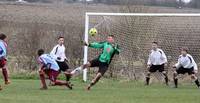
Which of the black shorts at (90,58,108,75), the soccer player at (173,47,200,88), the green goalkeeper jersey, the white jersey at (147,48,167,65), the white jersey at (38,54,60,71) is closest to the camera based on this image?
the white jersey at (38,54,60,71)

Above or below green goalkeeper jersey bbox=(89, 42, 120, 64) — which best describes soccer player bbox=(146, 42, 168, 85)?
below

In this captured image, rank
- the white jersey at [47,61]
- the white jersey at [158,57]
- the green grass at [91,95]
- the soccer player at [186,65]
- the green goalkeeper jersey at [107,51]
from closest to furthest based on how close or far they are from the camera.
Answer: the green grass at [91,95], the white jersey at [47,61], the green goalkeeper jersey at [107,51], the soccer player at [186,65], the white jersey at [158,57]

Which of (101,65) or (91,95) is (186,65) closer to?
(101,65)

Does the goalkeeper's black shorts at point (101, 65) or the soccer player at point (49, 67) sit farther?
the goalkeeper's black shorts at point (101, 65)

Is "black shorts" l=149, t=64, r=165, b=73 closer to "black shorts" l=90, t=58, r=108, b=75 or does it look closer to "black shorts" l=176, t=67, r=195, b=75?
"black shorts" l=176, t=67, r=195, b=75

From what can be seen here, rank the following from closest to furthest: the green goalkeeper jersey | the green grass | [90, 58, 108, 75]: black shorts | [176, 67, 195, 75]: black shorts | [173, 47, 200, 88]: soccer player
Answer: the green grass → [90, 58, 108, 75]: black shorts → the green goalkeeper jersey → [173, 47, 200, 88]: soccer player → [176, 67, 195, 75]: black shorts

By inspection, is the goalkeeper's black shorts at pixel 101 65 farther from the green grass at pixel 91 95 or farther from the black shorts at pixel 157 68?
the black shorts at pixel 157 68

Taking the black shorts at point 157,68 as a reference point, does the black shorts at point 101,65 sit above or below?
above

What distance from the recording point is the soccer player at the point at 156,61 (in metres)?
28.8

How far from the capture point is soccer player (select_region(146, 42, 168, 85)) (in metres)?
28.8

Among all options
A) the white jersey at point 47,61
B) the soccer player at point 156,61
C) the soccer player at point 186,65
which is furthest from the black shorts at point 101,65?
the soccer player at point 156,61

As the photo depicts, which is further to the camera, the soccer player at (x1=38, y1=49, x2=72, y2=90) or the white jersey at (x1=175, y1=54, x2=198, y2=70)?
the white jersey at (x1=175, y1=54, x2=198, y2=70)

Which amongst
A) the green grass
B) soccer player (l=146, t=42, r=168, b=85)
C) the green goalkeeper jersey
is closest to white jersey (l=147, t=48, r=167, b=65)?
soccer player (l=146, t=42, r=168, b=85)

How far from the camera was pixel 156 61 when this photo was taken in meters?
28.9
